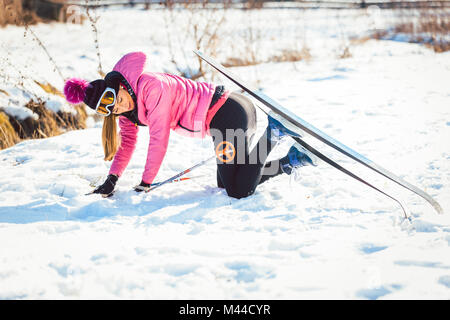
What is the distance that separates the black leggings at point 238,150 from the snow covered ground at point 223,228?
13cm

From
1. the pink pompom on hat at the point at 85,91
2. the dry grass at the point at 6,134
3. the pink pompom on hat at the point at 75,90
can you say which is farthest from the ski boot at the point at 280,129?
the dry grass at the point at 6,134

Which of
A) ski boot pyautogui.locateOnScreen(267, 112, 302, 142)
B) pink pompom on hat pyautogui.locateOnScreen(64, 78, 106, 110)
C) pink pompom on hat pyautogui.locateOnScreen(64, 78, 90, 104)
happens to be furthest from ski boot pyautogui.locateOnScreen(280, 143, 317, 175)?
pink pompom on hat pyautogui.locateOnScreen(64, 78, 90, 104)

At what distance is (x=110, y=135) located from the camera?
2.64m

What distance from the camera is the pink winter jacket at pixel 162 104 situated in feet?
7.86

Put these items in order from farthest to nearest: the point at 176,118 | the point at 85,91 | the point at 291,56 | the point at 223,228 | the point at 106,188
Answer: the point at 291,56
the point at 106,188
the point at 176,118
the point at 85,91
the point at 223,228

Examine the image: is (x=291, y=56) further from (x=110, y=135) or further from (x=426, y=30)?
(x=110, y=135)

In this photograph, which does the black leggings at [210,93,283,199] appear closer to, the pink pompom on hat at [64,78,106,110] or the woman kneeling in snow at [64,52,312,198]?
the woman kneeling in snow at [64,52,312,198]

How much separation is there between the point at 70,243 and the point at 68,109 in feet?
10.8

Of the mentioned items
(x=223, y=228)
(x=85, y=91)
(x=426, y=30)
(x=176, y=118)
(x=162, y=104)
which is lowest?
(x=223, y=228)

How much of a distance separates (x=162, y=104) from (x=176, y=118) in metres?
0.22

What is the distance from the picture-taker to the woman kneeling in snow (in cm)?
237

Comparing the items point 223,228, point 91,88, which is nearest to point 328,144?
point 223,228

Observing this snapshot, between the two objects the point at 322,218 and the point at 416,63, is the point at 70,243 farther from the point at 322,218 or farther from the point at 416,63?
the point at 416,63

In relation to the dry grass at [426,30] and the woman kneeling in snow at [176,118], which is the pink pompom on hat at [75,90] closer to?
the woman kneeling in snow at [176,118]
